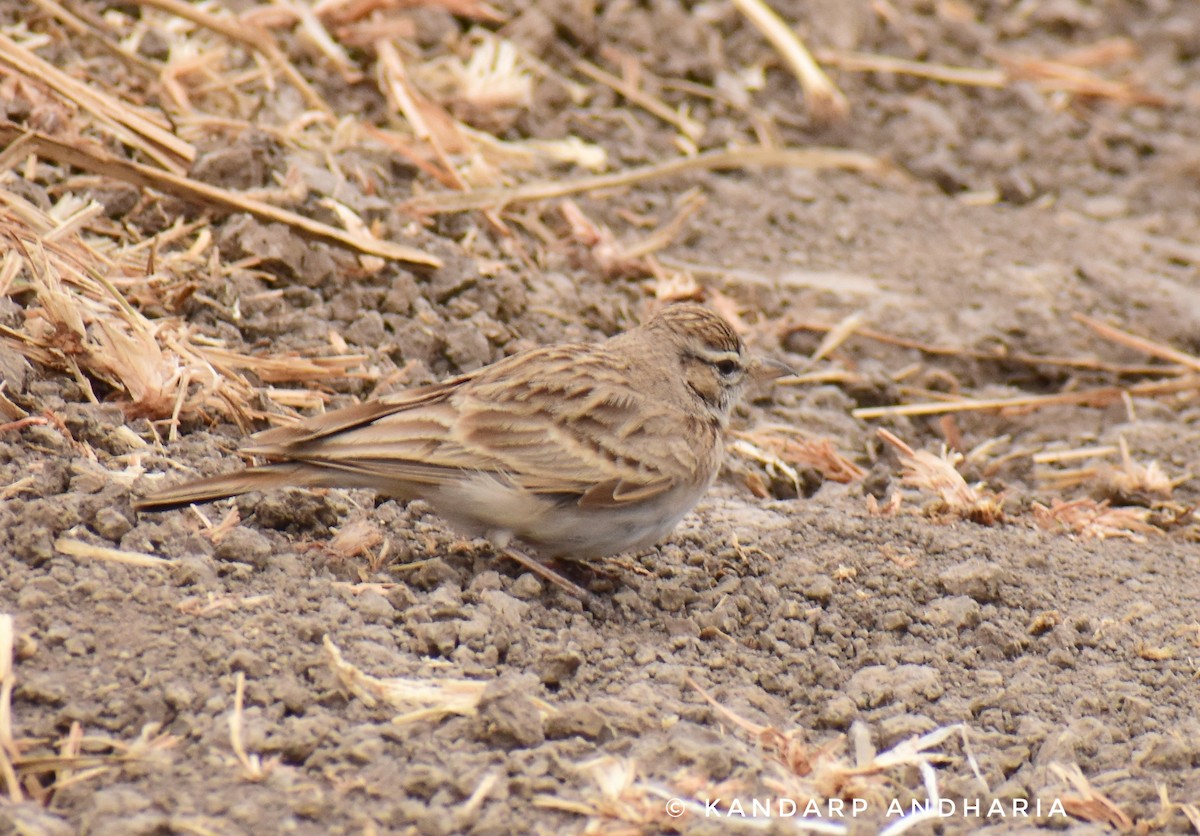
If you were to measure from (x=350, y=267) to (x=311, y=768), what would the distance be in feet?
11.9

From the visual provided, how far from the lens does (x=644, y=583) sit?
586 centimetres

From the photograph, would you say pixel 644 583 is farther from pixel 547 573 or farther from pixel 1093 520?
pixel 1093 520

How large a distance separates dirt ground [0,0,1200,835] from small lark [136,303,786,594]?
0.23 metres

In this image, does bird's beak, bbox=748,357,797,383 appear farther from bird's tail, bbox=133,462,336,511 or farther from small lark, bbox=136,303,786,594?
bird's tail, bbox=133,462,336,511

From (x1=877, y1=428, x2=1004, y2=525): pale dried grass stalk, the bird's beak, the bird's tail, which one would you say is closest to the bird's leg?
the bird's tail

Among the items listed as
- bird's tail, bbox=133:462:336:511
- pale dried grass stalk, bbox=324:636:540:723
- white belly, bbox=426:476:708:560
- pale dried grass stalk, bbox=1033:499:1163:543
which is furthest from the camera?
pale dried grass stalk, bbox=1033:499:1163:543

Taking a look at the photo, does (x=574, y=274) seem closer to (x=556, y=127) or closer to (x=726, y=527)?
(x=556, y=127)

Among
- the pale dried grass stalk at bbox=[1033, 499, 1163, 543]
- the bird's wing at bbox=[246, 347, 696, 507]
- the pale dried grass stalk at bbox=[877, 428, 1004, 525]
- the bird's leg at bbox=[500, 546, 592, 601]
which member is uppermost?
the bird's wing at bbox=[246, 347, 696, 507]

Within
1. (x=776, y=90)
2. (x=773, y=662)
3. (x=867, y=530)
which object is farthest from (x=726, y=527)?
(x=776, y=90)

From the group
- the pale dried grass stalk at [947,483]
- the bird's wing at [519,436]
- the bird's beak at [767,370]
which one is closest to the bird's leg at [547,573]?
the bird's wing at [519,436]

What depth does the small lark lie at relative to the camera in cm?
529

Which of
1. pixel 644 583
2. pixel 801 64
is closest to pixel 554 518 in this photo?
pixel 644 583

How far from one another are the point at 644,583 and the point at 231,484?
5.48 ft

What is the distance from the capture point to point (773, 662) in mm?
5352
